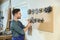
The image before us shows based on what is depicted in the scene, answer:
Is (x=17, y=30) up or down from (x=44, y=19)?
down

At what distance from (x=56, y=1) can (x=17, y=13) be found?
82 centimetres

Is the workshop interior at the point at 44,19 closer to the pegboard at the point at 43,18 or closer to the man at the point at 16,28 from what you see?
the pegboard at the point at 43,18

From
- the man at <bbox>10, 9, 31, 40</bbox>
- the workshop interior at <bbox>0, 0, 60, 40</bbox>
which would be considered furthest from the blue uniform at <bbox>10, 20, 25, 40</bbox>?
the workshop interior at <bbox>0, 0, 60, 40</bbox>

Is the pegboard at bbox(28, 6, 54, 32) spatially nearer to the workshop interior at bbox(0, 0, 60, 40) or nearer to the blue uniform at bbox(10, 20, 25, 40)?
the workshop interior at bbox(0, 0, 60, 40)

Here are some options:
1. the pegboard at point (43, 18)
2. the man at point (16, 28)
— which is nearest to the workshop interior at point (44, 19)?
the pegboard at point (43, 18)

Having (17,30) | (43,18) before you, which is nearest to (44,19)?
(43,18)

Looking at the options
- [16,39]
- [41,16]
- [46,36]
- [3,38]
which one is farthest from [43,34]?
[3,38]

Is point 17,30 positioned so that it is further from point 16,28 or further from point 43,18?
point 43,18

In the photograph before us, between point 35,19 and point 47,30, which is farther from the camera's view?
point 35,19

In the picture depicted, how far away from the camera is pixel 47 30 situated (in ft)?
8.03

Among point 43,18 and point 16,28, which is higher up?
point 43,18

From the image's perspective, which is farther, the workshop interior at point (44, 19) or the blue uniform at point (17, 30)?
the blue uniform at point (17, 30)

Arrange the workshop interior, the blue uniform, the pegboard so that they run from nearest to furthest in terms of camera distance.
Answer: the workshop interior, the pegboard, the blue uniform

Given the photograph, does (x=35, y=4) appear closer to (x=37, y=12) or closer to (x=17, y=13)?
(x=37, y=12)
